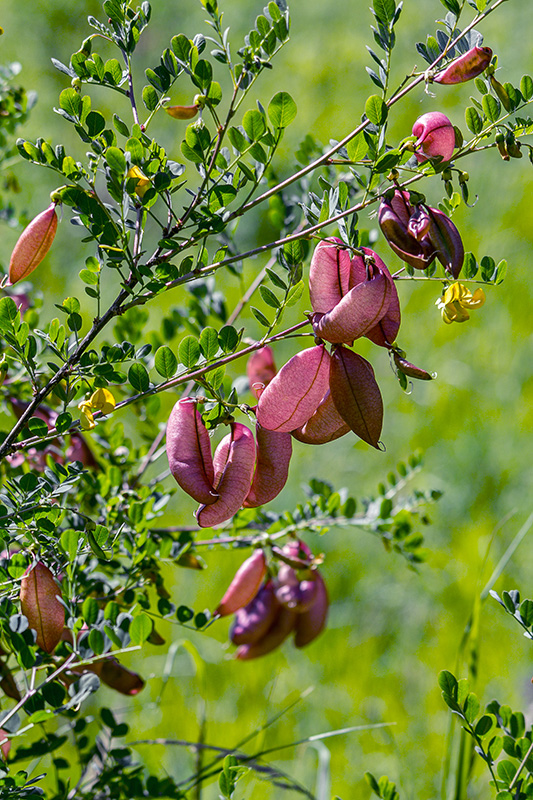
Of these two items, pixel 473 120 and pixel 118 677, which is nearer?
pixel 473 120

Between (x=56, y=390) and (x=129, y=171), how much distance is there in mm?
135

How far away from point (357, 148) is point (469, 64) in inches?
2.8

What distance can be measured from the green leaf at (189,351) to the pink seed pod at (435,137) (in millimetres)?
Answer: 163

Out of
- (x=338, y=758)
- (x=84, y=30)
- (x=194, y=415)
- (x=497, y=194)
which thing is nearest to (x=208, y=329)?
(x=194, y=415)

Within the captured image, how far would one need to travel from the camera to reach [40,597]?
0.49 m

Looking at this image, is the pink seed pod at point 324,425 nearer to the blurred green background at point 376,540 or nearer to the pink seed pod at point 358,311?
the pink seed pod at point 358,311

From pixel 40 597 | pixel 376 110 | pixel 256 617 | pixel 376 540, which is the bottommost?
pixel 376 540

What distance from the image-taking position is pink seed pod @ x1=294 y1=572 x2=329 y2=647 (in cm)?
82

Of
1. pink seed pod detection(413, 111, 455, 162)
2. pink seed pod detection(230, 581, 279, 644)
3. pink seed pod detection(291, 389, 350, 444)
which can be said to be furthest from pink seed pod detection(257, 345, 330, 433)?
pink seed pod detection(230, 581, 279, 644)

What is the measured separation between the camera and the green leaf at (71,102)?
45 cm

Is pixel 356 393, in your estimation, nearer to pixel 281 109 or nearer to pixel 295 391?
pixel 295 391

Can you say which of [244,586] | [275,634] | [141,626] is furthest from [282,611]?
[141,626]

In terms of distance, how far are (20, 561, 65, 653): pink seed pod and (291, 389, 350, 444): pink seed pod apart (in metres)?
0.17

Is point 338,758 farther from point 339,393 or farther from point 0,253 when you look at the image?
point 0,253
